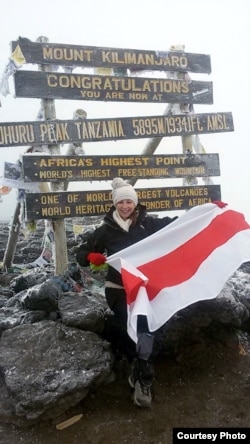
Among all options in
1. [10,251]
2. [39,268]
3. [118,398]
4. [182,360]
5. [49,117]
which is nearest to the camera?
[118,398]

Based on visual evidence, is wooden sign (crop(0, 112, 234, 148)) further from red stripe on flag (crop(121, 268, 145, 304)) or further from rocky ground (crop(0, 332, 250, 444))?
rocky ground (crop(0, 332, 250, 444))

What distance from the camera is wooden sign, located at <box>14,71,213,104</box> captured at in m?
5.39

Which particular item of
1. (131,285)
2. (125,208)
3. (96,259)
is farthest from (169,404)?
(125,208)

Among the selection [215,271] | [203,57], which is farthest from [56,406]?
[203,57]

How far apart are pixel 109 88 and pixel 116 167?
1357 mm

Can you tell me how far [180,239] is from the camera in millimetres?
4395

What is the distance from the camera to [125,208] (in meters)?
4.21

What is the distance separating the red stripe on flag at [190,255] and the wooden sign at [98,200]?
5.76 ft

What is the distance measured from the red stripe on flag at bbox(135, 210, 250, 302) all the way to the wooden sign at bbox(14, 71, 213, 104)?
2838 millimetres

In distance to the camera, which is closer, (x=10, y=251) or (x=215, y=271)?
(x=215, y=271)

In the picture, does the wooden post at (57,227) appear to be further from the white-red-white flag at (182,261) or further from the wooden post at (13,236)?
the white-red-white flag at (182,261)

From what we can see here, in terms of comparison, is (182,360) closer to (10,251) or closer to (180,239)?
(180,239)

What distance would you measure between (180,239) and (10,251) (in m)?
3.91

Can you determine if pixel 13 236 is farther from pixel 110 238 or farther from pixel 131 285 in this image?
pixel 131 285
